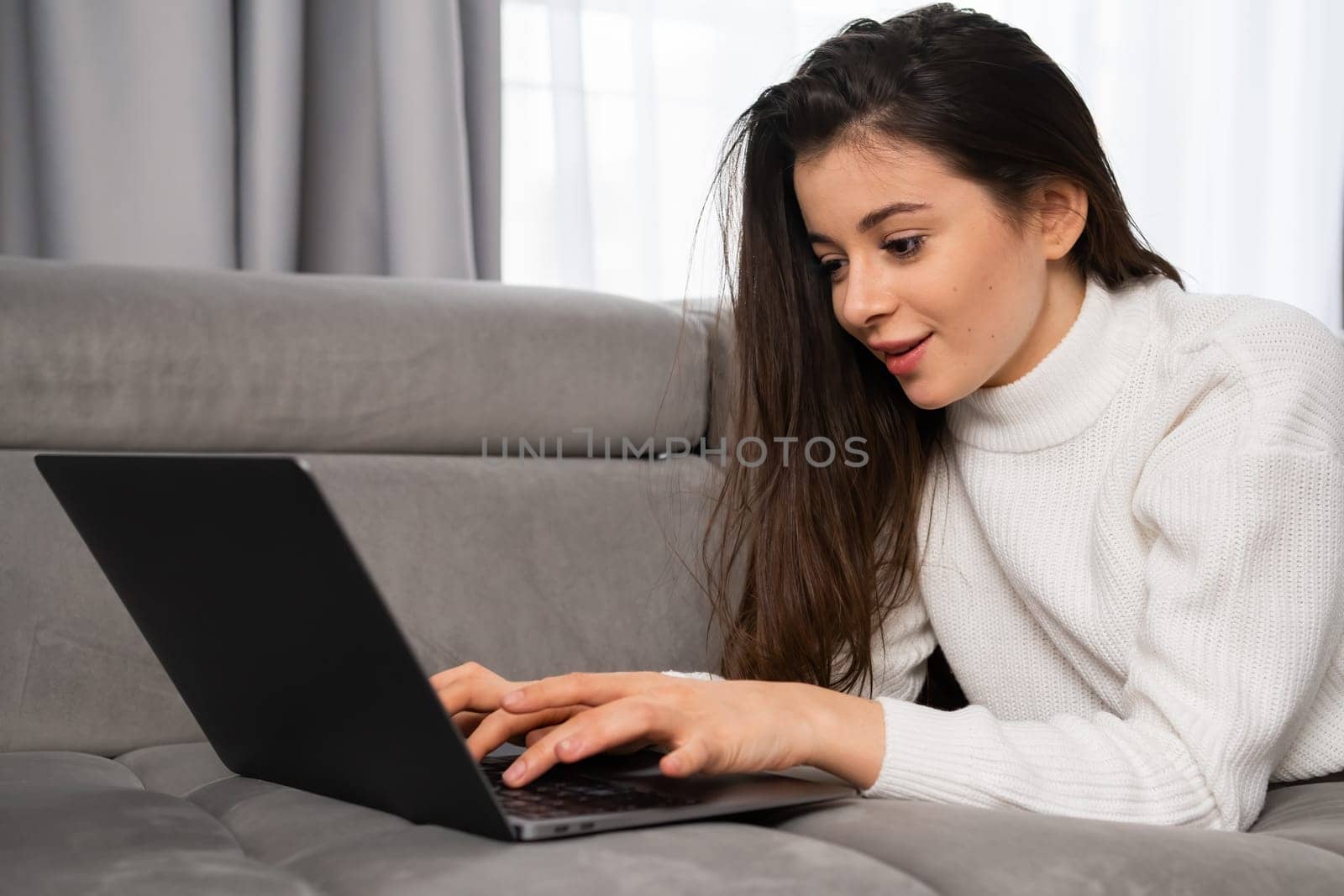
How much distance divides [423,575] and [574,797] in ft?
2.05

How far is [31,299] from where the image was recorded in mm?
1191

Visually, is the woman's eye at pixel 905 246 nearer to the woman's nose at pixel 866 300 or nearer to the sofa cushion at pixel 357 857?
the woman's nose at pixel 866 300

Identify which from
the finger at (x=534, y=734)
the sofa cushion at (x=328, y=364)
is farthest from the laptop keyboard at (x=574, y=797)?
the sofa cushion at (x=328, y=364)

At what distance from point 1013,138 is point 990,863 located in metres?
0.66

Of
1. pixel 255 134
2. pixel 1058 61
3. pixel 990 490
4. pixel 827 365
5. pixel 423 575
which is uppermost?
pixel 1058 61

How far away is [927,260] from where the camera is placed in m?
1.07

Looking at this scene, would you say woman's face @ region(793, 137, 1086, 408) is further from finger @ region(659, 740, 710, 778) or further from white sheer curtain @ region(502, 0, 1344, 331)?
white sheer curtain @ region(502, 0, 1344, 331)

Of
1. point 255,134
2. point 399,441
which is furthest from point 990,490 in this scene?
point 255,134

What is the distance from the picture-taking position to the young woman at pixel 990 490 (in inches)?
33.8

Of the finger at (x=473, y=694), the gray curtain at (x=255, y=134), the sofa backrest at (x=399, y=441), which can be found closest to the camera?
the finger at (x=473, y=694)

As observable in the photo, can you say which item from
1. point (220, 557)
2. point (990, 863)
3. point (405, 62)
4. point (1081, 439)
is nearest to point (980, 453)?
point (1081, 439)

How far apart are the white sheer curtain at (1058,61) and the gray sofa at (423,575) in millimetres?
346

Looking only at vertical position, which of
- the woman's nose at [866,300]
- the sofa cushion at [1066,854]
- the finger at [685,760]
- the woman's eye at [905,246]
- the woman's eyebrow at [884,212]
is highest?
Answer: the woman's eyebrow at [884,212]

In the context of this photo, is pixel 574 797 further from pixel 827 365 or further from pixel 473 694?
pixel 827 365
